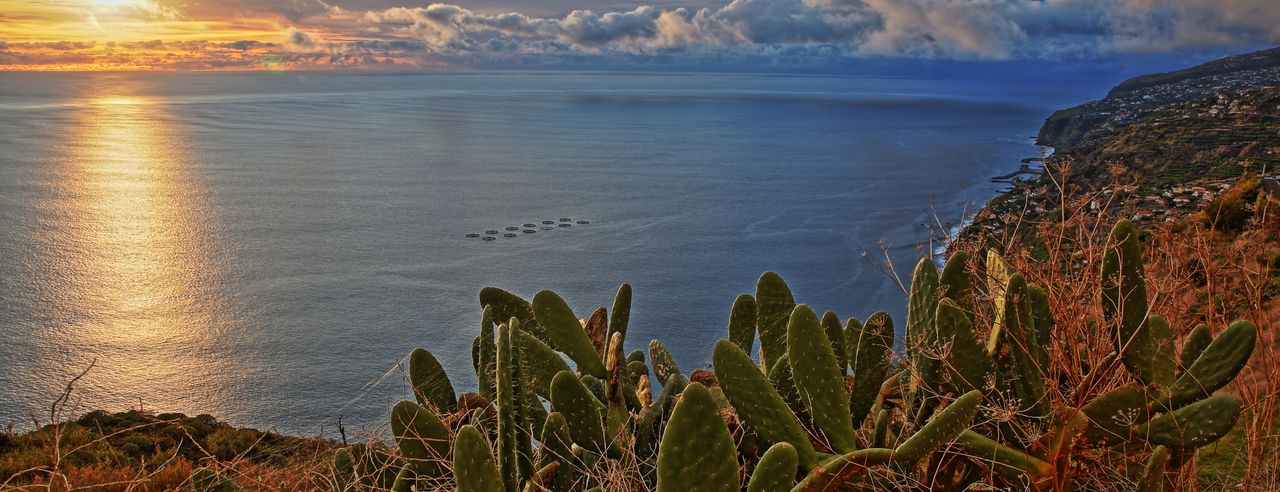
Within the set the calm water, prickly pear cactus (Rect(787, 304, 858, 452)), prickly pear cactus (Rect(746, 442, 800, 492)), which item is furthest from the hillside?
prickly pear cactus (Rect(746, 442, 800, 492))

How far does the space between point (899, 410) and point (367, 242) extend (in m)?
41.9

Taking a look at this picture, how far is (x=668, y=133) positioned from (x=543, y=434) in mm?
99235

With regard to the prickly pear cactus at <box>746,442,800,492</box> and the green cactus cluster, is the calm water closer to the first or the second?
the green cactus cluster

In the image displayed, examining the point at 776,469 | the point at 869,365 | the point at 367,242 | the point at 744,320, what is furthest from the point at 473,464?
the point at 367,242

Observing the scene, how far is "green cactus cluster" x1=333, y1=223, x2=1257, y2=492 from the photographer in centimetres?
226

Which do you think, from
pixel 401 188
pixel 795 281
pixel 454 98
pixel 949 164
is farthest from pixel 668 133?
pixel 454 98

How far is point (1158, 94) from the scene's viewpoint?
289 feet

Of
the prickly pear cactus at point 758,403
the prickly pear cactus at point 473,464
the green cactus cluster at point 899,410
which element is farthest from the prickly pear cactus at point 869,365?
the prickly pear cactus at point 473,464

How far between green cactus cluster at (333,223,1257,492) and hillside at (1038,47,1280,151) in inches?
2661

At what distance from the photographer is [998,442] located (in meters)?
2.47

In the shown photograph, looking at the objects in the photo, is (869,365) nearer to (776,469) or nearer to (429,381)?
(776,469)

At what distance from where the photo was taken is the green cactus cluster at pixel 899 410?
7.41 ft

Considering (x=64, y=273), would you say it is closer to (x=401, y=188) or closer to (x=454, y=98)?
(x=401, y=188)

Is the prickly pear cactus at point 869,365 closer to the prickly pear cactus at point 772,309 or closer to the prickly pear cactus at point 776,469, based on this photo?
the prickly pear cactus at point 772,309
